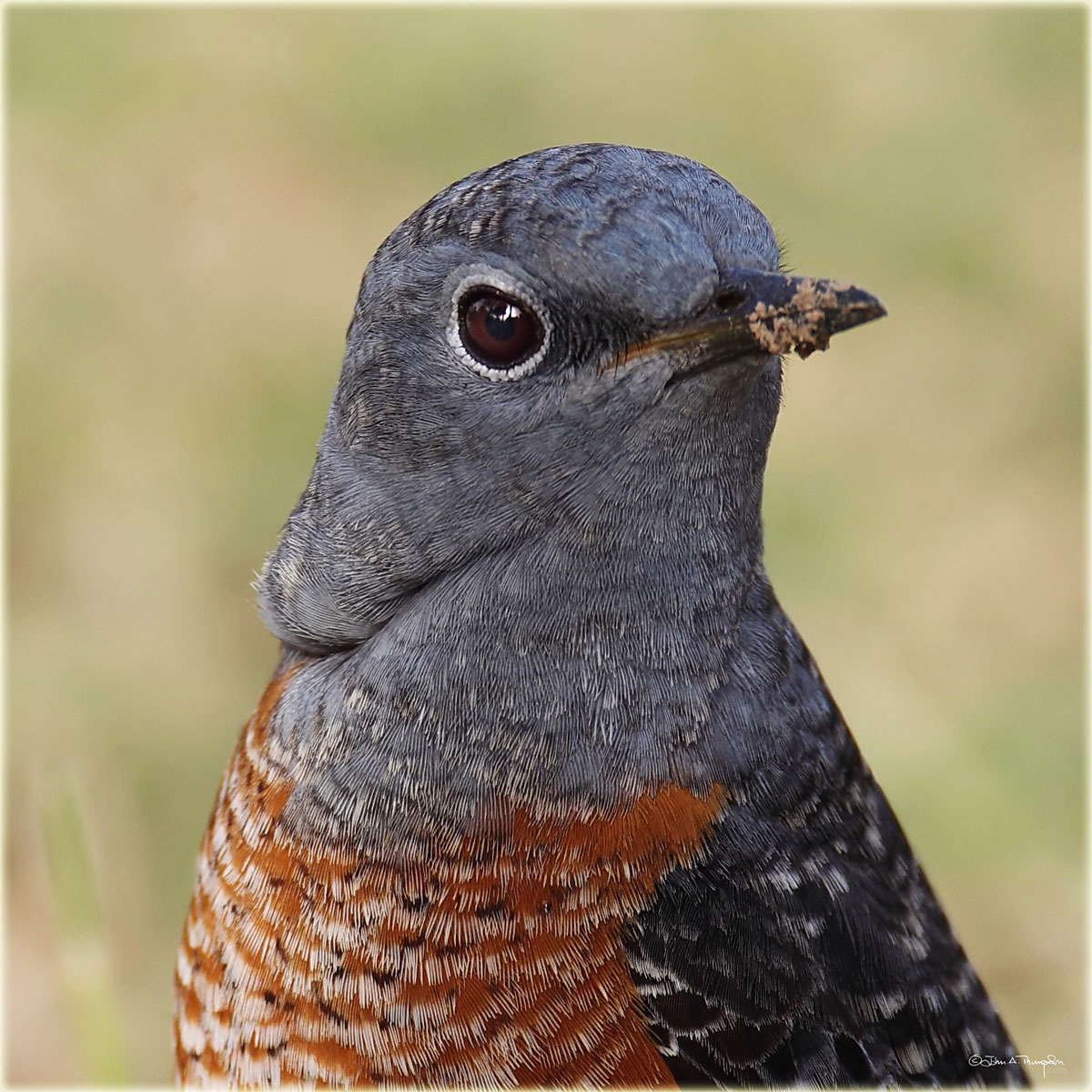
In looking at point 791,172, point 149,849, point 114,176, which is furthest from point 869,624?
point 114,176

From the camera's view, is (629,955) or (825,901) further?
(825,901)

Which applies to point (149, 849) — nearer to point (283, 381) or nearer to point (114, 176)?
point (283, 381)

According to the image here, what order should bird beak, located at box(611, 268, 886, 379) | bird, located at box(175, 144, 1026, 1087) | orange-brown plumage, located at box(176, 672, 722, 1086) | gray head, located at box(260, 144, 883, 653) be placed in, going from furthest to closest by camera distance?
orange-brown plumage, located at box(176, 672, 722, 1086) → bird, located at box(175, 144, 1026, 1087) → gray head, located at box(260, 144, 883, 653) → bird beak, located at box(611, 268, 886, 379)

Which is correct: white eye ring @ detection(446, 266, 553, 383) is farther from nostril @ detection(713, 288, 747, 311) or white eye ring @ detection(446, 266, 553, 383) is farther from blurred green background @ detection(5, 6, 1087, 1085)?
blurred green background @ detection(5, 6, 1087, 1085)

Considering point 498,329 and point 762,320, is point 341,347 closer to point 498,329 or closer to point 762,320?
point 498,329

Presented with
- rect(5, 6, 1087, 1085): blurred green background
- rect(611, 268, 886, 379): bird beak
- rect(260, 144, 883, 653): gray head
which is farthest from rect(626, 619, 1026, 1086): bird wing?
rect(5, 6, 1087, 1085): blurred green background

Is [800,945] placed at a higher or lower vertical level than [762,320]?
lower

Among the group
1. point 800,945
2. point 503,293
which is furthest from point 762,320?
point 800,945

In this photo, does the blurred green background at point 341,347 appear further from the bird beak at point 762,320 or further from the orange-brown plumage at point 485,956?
the bird beak at point 762,320
